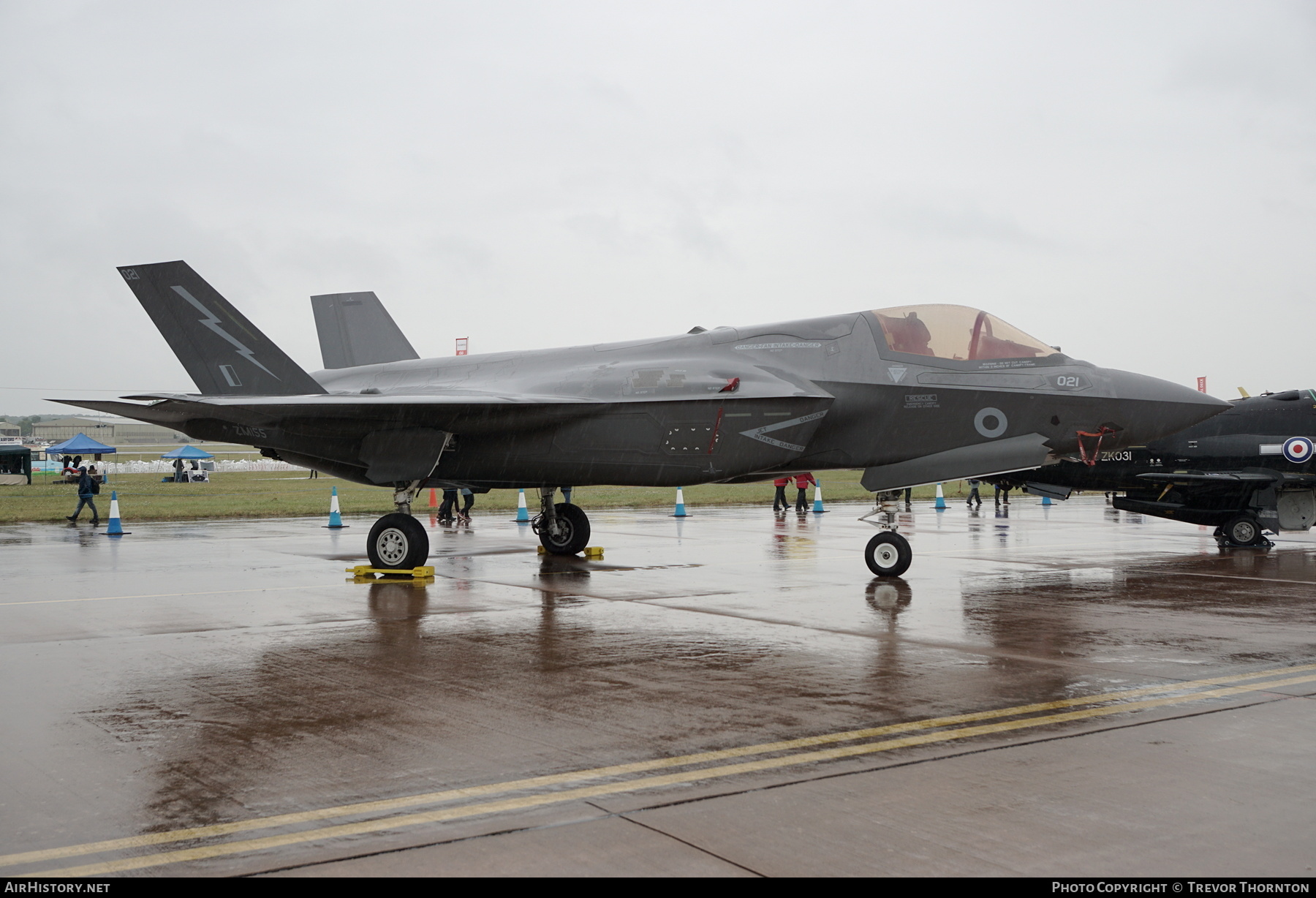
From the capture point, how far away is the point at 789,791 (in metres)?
4.28

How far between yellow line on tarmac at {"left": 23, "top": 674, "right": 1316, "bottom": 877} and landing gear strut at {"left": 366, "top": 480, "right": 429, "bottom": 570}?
796cm

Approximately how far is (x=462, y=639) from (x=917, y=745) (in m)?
4.14

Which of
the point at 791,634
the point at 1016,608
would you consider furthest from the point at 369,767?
the point at 1016,608

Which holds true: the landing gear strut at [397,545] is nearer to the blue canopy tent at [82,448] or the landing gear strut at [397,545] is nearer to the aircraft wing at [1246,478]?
the aircraft wing at [1246,478]

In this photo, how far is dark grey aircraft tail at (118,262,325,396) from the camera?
13.1m

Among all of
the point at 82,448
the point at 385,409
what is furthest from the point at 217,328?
the point at 82,448

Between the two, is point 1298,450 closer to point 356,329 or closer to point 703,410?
point 703,410

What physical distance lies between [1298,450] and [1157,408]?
5.91 m

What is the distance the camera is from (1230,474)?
15562mm

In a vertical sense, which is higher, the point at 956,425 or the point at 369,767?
the point at 956,425

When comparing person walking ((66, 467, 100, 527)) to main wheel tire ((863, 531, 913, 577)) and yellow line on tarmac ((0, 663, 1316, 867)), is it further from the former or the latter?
yellow line on tarmac ((0, 663, 1316, 867))

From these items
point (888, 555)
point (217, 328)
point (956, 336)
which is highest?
point (217, 328)

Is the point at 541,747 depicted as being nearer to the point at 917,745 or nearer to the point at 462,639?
the point at 917,745
